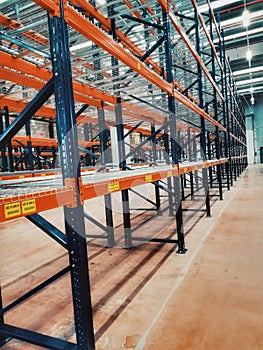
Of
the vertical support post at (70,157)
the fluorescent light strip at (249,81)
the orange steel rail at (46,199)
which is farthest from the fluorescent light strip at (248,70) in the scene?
the vertical support post at (70,157)

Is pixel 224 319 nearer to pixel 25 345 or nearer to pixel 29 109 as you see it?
pixel 25 345

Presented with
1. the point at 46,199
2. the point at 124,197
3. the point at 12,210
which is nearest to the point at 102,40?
the point at 46,199

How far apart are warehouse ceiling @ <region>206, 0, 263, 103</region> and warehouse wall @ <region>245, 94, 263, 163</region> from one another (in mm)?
7292

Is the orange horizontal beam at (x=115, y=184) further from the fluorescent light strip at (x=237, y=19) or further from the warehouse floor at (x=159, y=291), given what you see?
the fluorescent light strip at (x=237, y=19)

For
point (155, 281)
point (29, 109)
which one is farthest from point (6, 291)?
point (29, 109)

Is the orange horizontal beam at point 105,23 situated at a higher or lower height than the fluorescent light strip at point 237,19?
lower

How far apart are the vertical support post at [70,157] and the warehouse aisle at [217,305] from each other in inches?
21.8

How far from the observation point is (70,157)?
1552 millimetres

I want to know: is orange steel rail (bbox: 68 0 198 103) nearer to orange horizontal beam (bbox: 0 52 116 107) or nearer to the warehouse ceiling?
orange horizontal beam (bbox: 0 52 116 107)

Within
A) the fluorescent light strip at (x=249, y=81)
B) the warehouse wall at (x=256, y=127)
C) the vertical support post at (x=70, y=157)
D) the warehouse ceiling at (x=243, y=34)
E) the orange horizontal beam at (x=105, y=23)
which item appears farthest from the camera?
the warehouse wall at (x=256, y=127)

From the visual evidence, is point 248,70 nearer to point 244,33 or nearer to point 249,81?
point 249,81

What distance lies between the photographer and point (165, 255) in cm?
358

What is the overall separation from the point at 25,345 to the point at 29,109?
1.73m

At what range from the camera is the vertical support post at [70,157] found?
1.53m
